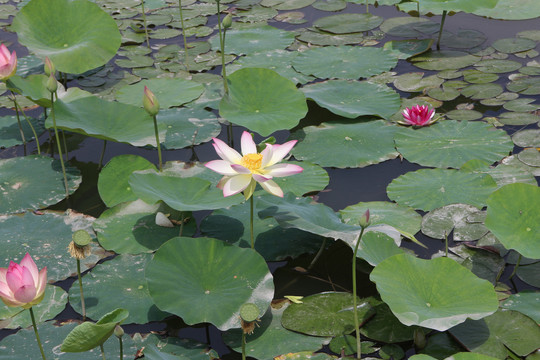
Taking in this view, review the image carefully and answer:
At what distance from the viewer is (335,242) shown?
298 centimetres

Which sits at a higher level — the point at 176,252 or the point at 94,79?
the point at 176,252

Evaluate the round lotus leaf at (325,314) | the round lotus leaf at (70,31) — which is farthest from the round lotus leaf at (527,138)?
the round lotus leaf at (70,31)

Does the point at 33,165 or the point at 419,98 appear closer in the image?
the point at 33,165

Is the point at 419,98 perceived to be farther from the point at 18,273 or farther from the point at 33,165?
the point at 18,273

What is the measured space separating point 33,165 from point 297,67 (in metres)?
2.14

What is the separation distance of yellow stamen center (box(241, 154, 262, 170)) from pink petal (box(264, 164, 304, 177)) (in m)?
0.05

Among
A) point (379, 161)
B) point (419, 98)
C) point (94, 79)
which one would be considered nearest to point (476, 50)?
point (419, 98)

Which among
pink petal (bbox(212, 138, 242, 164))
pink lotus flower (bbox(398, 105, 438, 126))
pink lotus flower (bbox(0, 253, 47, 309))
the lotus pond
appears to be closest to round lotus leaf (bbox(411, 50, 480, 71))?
the lotus pond

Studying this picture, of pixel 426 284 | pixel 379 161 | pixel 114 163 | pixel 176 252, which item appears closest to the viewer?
pixel 426 284

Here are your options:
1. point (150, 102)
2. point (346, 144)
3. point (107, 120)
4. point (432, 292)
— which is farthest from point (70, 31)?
point (432, 292)

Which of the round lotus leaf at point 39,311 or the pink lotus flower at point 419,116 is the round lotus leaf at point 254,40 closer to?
the pink lotus flower at point 419,116

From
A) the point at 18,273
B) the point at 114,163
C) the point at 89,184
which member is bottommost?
the point at 89,184

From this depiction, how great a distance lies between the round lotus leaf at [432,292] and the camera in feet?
7.02

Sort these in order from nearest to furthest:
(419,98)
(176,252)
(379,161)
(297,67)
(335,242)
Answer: (176,252) → (335,242) → (379,161) → (419,98) → (297,67)
